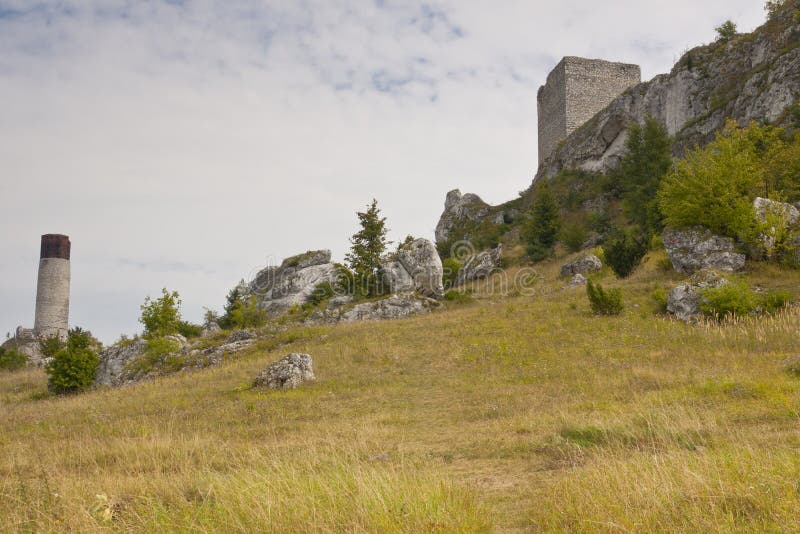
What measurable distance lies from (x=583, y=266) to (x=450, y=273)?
471 inches

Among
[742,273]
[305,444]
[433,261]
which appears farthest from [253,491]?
[433,261]

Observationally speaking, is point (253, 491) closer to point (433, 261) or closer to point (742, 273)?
point (742, 273)

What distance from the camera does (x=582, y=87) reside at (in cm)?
5384

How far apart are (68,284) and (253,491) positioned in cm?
6298

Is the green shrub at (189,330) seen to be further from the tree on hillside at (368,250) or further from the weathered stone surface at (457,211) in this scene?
the weathered stone surface at (457,211)

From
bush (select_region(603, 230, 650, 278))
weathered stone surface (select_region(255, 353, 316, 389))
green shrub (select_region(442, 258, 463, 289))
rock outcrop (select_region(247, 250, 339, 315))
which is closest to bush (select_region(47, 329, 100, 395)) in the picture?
weathered stone surface (select_region(255, 353, 316, 389))

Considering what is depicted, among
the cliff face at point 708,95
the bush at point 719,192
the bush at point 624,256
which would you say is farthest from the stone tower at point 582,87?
→ the bush at point 719,192

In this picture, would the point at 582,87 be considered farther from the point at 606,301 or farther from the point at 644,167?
the point at 606,301

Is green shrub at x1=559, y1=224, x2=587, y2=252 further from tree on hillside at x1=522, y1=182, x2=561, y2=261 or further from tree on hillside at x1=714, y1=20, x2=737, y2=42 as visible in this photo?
tree on hillside at x1=714, y1=20, x2=737, y2=42

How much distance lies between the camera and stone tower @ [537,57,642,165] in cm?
5349

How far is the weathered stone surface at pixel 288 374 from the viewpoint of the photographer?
14.2 meters

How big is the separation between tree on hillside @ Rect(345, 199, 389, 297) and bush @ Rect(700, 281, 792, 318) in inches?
869

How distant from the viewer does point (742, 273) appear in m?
19.7

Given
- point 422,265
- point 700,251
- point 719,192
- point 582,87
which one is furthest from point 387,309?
point 582,87
